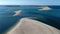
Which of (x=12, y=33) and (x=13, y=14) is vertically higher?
(x=13, y=14)

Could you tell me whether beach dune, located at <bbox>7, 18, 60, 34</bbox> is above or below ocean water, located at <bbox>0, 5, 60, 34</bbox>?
below

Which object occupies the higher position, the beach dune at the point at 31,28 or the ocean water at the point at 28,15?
the ocean water at the point at 28,15

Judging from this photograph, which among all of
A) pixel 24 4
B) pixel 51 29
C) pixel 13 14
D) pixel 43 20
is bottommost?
pixel 51 29

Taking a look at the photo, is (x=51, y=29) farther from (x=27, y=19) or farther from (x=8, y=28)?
(x=8, y=28)

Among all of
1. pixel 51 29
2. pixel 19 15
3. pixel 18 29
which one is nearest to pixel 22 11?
pixel 19 15

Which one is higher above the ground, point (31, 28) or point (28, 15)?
point (28, 15)

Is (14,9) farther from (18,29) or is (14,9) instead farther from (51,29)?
(51,29)
